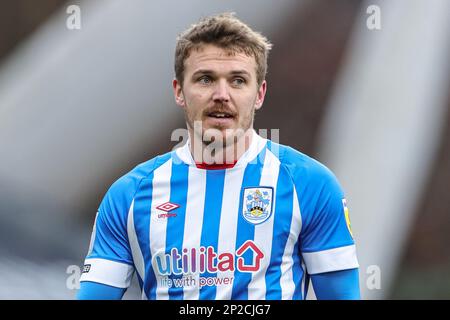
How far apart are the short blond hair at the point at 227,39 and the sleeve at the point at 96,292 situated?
682mm

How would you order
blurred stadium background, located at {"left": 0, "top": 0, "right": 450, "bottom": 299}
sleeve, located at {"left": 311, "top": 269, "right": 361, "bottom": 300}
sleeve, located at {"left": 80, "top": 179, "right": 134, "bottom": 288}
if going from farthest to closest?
blurred stadium background, located at {"left": 0, "top": 0, "right": 450, "bottom": 299}, sleeve, located at {"left": 80, "top": 179, "right": 134, "bottom": 288}, sleeve, located at {"left": 311, "top": 269, "right": 361, "bottom": 300}

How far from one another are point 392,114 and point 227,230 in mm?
1599

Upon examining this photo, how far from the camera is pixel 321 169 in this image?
1.95 m

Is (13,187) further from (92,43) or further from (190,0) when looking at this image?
(190,0)

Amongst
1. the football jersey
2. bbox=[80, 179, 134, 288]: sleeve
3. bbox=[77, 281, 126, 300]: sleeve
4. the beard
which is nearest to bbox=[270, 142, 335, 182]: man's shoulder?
the football jersey

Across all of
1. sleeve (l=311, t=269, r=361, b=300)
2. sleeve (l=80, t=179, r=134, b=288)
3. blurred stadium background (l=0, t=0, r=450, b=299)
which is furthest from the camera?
blurred stadium background (l=0, t=0, r=450, b=299)

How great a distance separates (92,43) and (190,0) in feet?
1.61

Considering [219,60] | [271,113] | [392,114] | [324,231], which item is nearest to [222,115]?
[219,60]

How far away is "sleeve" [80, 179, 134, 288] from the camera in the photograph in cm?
197

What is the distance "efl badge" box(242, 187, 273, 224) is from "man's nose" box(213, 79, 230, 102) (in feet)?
0.89

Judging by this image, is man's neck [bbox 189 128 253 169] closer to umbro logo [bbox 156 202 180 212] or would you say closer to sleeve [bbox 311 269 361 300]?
umbro logo [bbox 156 202 180 212]

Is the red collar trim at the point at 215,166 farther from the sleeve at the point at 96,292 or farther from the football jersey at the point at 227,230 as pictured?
the sleeve at the point at 96,292
